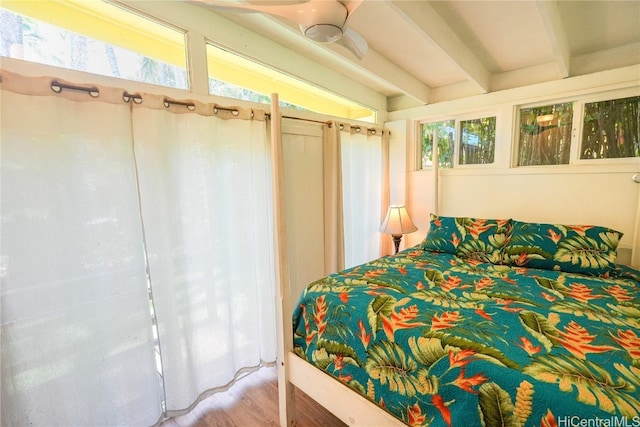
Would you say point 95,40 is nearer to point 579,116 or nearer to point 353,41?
point 353,41

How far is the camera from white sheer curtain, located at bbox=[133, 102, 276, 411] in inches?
58.6

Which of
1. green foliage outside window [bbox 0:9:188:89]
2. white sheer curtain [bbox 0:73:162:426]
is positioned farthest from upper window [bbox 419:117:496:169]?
white sheer curtain [bbox 0:73:162:426]

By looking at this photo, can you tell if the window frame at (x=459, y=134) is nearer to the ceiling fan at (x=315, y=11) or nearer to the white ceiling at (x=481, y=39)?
the white ceiling at (x=481, y=39)

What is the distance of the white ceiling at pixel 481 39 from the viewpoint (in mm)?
1522

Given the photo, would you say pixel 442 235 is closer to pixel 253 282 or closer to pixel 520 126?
pixel 520 126

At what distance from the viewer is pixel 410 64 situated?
7.56 feet

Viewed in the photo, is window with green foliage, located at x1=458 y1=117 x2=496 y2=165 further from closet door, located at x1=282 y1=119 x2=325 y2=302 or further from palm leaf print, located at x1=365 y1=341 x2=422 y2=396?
palm leaf print, located at x1=365 y1=341 x2=422 y2=396

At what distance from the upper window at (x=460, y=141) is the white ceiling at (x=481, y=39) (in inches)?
11.9

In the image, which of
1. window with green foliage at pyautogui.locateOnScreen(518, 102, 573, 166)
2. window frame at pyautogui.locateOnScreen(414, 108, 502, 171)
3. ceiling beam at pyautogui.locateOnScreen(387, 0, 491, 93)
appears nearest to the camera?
ceiling beam at pyautogui.locateOnScreen(387, 0, 491, 93)

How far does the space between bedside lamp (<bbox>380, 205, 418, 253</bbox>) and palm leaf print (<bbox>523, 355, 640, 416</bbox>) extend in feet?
5.73

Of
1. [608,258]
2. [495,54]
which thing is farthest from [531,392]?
[495,54]

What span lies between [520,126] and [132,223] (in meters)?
2.98

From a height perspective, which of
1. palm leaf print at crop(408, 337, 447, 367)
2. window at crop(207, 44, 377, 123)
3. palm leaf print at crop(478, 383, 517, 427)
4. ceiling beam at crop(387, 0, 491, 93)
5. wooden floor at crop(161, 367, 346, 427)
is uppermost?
ceiling beam at crop(387, 0, 491, 93)

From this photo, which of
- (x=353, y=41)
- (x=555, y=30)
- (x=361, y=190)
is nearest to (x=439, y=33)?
(x=555, y=30)
